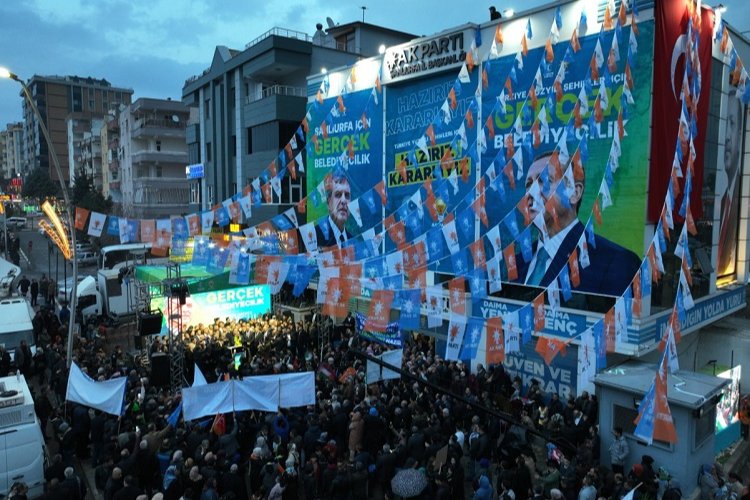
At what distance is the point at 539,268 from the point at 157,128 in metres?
42.4

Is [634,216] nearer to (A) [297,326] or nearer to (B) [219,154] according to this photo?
(A) [297,326]

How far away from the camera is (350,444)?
12.0 metres

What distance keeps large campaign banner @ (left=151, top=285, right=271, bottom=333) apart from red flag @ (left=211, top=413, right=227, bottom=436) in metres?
9.88

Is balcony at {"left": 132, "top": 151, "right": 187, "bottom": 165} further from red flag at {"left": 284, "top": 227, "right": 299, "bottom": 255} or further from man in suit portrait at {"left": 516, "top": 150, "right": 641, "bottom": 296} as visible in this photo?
man in suit portrait at {"left": 516, "top": 150, "right": 641, "bottom": 296}

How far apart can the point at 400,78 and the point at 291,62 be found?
476 inches

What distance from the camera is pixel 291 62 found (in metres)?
31.6

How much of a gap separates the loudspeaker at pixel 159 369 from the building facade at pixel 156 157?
36.9 m

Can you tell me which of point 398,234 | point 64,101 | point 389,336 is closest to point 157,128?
point 398,234

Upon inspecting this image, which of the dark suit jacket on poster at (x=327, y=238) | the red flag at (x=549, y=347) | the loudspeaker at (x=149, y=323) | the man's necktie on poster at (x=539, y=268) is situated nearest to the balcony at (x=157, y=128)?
the dark suit jacket on poster at (x=327, y=238)

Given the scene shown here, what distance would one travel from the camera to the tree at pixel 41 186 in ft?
273

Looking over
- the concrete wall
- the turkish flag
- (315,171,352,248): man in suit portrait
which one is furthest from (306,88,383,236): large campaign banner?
the concrete wall

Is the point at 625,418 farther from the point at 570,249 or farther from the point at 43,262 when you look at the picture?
the point at 43,262

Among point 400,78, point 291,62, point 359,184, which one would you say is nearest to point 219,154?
point 291,62

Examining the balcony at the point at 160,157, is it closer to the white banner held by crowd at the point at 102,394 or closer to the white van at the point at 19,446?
the white banner held by crowd at the point at 102,394
